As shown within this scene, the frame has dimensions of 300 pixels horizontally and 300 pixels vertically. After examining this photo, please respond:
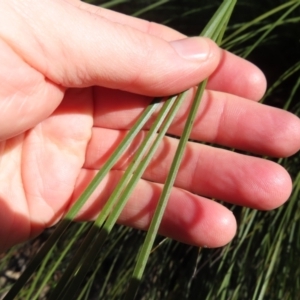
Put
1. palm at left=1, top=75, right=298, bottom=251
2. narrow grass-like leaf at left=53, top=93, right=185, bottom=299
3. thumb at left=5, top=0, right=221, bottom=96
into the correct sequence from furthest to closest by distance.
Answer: palm at left=1, top=75, right=298, bottom=251 < thumb at left=5, top=0, right=221, bottom=96 < narrow grass-like leaf at left=53, top=93, right=185, bottom=299

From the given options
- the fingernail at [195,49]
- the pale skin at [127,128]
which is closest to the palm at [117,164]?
the pale skin at [127,128]

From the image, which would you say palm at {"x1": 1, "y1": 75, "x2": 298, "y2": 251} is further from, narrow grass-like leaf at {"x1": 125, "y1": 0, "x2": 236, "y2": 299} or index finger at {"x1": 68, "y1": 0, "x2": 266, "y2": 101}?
narrow grass-like leaf at {"x1": 125, "y1": 0, "x2": 236, "y2": 299}

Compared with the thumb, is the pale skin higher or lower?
lower

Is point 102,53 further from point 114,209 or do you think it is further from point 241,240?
point 241,240

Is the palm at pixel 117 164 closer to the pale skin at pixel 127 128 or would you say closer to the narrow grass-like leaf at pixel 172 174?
the pale skin at pixel 127 128

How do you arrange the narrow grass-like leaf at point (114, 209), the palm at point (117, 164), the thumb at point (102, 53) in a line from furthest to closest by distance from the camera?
the palm at point (117, 164)
the thumb at point (102, 53)
the narrow grass-like leaf at point (114, 209)

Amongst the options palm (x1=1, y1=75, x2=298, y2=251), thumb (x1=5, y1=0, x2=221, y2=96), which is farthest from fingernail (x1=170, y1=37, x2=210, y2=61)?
palm (x1=1, y1=75, x2=298, y2=251)

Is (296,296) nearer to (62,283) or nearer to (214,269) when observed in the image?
(214,269)
